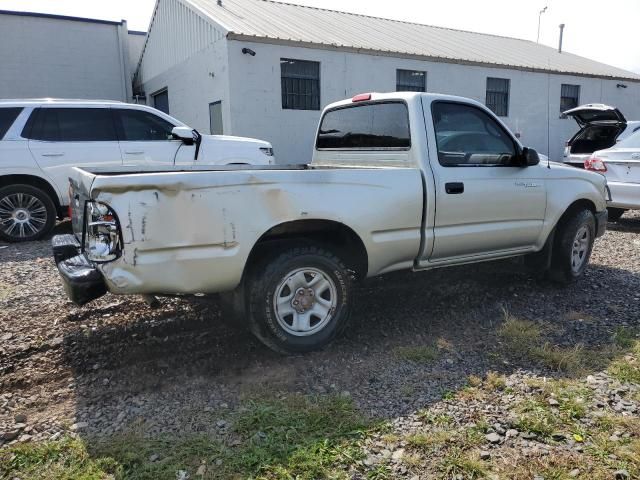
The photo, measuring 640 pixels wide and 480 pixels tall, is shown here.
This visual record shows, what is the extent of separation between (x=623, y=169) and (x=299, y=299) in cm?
668

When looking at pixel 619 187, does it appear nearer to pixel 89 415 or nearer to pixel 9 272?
pixel 89 415

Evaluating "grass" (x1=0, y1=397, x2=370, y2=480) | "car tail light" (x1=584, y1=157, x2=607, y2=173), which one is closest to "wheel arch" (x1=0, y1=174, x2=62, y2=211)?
"grass" (x1=0, y1=397, x2=370, y2=480)

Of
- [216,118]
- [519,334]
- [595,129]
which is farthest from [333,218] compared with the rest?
[216,118]

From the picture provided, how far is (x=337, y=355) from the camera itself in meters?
3.62

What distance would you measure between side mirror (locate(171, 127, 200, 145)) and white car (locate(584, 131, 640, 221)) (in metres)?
6.46

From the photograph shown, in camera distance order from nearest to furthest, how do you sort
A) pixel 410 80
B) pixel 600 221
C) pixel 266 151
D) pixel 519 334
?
pixel 519 334, pixel 600 221, pixel 266 151, pixel 410 80

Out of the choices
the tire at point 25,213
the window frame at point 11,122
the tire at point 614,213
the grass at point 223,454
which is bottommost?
the grass at point 223,454

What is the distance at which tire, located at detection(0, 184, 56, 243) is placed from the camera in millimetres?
7137

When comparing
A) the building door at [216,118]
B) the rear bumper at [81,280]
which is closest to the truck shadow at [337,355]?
the rear bumper at [81,280]

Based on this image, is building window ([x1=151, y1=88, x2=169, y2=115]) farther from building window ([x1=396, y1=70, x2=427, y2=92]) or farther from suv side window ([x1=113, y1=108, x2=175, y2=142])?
suv side window ([x1=113, y1=108, x2=175, y2=142])

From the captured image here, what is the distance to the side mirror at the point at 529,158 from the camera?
4.42 meters

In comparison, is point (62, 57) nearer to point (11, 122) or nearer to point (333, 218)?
point (11, 122)

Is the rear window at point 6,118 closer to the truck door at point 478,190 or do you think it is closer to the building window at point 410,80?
the truck door at point 478,190

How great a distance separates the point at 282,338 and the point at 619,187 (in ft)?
22.2
